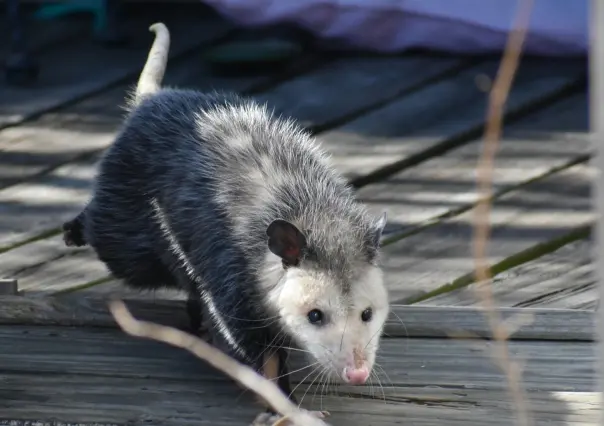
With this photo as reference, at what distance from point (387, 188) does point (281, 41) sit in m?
0.95

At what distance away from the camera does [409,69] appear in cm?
369

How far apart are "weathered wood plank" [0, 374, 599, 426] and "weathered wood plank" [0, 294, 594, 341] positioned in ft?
0.73

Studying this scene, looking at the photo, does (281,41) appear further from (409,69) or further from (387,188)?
(387,188)

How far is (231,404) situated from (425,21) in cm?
Result: 212

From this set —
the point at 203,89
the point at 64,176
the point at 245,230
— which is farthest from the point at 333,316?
the point at 203,89

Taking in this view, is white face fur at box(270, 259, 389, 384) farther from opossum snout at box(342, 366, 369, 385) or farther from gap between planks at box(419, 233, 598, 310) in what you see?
gap between planks at box(419, 233, 598, 310)

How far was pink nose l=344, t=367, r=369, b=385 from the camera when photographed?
70.0 inches

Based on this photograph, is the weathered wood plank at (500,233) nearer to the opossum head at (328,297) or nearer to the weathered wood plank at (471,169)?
the weathered wood plank at (471,169)

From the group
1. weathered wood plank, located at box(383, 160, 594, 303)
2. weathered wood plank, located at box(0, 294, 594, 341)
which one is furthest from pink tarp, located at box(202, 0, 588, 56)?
weathered wood plank, located at box(0, 294, 594, 341)

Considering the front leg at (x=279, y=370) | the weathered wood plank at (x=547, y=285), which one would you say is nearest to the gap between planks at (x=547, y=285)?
the weathered wood plank at (x=547, y=285)

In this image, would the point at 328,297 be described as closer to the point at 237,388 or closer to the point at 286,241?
the point at 286,241

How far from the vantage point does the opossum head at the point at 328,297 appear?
1.83 metres

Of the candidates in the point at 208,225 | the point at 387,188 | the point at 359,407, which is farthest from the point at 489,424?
the point at 387,188

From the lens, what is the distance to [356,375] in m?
1.78
